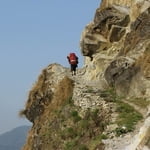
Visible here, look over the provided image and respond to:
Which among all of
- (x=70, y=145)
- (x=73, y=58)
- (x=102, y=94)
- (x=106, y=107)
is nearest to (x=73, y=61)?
(x=73, y=58)

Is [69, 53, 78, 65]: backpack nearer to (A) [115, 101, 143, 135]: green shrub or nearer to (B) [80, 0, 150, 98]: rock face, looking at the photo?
(B) [80, 0, 150, 98]: rock face

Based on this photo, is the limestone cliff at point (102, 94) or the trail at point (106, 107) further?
the limestone cliff at point (102, 94)

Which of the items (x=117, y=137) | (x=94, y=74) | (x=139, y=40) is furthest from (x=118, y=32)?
(x=117, y=137)

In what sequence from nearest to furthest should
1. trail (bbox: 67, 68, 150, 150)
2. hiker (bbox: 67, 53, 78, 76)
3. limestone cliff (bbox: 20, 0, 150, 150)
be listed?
trail (bbox: 67, 68, 150, 150), limestone cliff (bbox: 20, 0, 150, 150), hiker (bbox: 67, 53, 78, 76)

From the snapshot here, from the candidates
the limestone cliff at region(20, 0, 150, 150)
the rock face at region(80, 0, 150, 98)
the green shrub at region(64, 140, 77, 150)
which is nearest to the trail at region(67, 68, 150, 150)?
the limestone cliff at region(20, 0, 150, 150)

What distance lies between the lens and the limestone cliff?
2409 centimetres

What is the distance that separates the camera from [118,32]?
1596 inches

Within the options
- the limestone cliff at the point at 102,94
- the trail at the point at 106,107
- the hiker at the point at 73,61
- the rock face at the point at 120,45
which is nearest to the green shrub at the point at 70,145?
the limestone cliff at the point at 102,94

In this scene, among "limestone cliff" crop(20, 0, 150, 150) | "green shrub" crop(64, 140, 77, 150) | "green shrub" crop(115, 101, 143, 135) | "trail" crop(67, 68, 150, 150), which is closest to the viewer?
"trail" crop(67, 68, 150, 150)

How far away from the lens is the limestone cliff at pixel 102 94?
24.1m

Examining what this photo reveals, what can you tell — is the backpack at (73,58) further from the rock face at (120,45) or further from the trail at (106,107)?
the rock face at (120,45)

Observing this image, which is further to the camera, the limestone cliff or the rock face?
the rock face

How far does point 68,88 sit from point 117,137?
940 centimetres

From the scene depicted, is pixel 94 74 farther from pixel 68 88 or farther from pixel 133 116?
pixel 133 116
